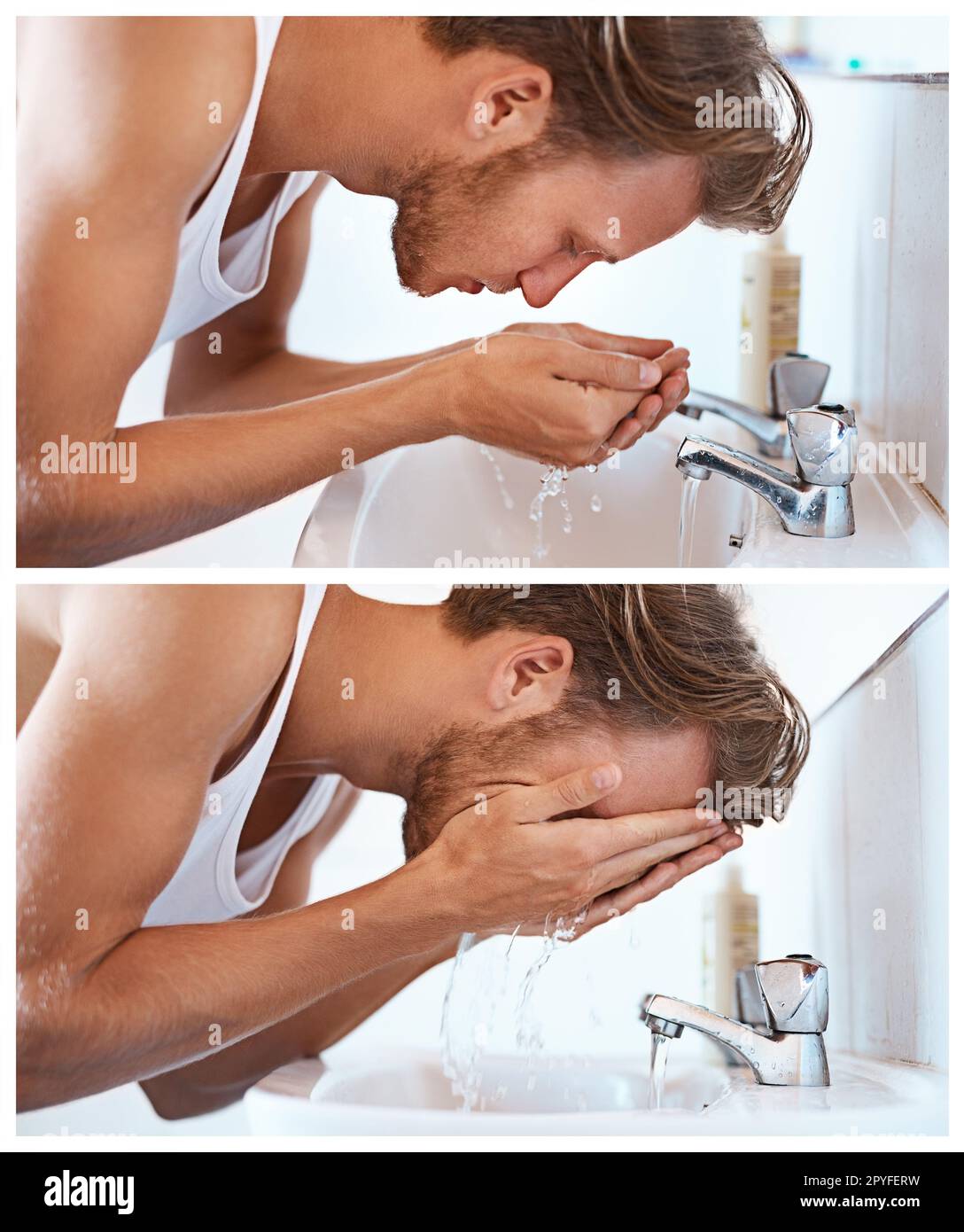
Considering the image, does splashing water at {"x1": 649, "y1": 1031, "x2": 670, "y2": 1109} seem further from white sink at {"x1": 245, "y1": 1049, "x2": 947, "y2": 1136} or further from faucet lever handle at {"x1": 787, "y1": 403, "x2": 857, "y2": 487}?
faucet lever handle at {"x1": 787, "y1": 403, "x2": 857, "y2": 487}

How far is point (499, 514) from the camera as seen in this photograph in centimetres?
116

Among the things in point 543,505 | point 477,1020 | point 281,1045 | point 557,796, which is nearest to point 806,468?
point 543,505

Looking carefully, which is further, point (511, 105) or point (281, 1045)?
point (281, 1045)

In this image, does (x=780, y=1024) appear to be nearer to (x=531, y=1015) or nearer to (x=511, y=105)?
(x=531, y=1015)

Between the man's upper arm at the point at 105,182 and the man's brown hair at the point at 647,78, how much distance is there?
0.20m

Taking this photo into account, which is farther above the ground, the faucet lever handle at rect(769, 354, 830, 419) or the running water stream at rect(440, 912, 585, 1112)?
the faucet lever handle at rect(769, 354, 830, 419)

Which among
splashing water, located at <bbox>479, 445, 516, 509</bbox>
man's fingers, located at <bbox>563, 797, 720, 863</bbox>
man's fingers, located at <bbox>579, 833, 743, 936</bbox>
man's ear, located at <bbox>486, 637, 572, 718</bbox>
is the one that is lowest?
man's fingers, located at <bbox>579, 833, 743, 936</bbox>

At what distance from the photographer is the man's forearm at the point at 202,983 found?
1.00m

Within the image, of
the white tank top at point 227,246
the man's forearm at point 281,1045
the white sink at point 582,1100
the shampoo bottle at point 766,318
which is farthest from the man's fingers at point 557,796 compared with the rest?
the white tank top at point 227,246

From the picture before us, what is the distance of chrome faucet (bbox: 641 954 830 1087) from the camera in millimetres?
1066

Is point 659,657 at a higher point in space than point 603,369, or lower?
lower

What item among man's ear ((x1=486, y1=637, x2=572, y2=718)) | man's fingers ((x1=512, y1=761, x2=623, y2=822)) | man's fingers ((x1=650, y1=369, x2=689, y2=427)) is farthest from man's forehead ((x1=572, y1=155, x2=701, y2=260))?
man's fingers ((x1=512, y1=761, x2=623, y2=822))

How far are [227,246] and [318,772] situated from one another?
0.45m
